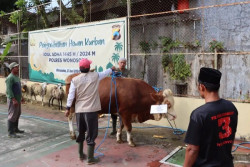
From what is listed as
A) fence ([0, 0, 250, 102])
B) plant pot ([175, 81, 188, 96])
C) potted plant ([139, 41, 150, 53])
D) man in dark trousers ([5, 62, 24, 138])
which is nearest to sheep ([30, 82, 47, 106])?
fence ([0, 0, 250, 102])

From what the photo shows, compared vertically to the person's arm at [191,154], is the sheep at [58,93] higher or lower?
lower

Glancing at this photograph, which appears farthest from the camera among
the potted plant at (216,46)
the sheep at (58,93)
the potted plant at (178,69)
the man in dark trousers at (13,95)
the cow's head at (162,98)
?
the sheep at (58,93)

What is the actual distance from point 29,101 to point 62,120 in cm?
391

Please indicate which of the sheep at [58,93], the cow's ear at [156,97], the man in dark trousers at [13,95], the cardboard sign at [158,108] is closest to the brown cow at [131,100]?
the cow's ear at [156,97]

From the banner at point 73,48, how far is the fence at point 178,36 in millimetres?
597

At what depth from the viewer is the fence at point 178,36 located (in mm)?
8281

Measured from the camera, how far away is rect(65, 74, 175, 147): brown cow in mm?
5465

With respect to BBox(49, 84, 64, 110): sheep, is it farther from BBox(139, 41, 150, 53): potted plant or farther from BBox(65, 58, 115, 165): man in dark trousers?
BBox(65, 58, 115, 165): man in dark trousers

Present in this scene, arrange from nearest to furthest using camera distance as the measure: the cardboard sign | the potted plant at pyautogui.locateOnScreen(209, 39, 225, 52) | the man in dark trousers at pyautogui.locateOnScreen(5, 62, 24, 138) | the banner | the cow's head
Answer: the cardboard sign → the cow's head → the man in dark trousers at pyautogui.locateOnScreen(5, 62, 24, 138) → the banner → the potted plant at pyautogui.locateOnScreen(209, 39, 225, 52)

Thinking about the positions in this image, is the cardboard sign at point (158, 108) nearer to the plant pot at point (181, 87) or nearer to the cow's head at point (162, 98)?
the cow's head at point (162, 98)

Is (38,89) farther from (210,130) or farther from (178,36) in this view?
(210,130)

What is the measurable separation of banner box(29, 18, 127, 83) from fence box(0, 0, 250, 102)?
597mm

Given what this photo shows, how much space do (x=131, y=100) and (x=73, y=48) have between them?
4.17 meters

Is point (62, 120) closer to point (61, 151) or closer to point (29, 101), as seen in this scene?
point (61, 151)
